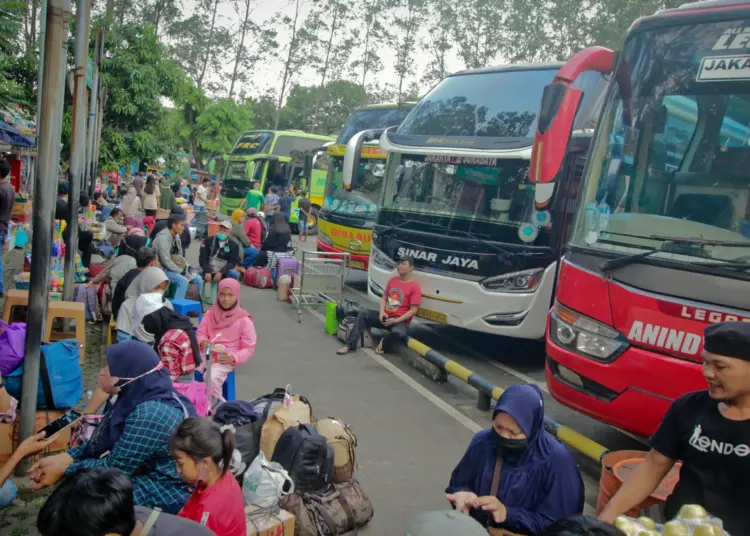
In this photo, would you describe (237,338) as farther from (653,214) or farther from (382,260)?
(653,214)

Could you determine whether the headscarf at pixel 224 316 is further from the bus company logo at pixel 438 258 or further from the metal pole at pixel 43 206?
the bus company logo at pixel 438 258

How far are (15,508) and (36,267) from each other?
1.75m

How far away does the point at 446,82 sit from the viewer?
10039mm

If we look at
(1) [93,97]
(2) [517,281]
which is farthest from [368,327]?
(1) [93,97]

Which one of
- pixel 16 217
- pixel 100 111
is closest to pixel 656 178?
pixel 16 217

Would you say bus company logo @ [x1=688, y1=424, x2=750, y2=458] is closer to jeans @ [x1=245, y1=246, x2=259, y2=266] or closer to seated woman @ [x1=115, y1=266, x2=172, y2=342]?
seated woman @ [x1=115, y1=266, x2=172, y2=342]

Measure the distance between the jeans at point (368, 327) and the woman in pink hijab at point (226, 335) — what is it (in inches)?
115

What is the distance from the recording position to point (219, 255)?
1179 cm

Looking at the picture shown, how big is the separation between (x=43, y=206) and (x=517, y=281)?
5316mm

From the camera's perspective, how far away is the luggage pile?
13.5ft

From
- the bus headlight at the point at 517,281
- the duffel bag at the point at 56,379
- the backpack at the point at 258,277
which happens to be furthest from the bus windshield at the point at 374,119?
the duffel bag at the point at 56,379

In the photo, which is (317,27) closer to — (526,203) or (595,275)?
(526,203)

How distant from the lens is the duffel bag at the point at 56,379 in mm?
5352

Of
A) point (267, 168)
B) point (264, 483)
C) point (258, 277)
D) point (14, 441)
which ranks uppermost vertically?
point (267, 168)
